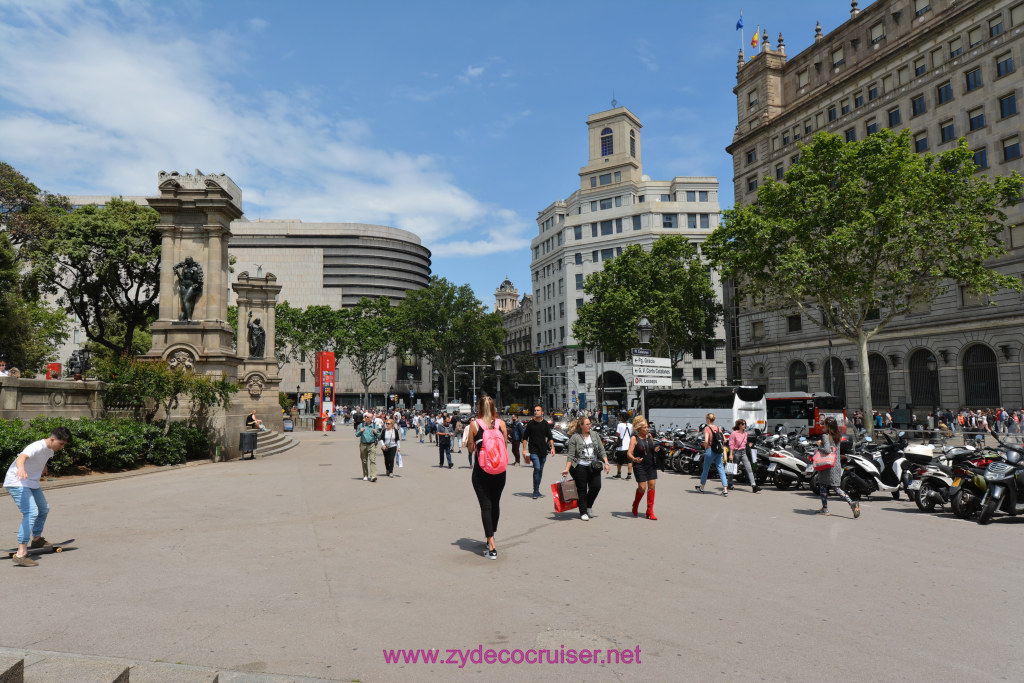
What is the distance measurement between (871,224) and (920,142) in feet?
60.4

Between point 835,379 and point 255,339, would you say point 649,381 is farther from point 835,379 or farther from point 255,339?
point 835,379

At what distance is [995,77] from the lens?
111 feet

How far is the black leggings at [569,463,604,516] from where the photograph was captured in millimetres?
10188

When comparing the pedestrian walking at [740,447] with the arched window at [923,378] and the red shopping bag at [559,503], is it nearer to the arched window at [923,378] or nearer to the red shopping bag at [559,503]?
the red shopping bag at [559,503]

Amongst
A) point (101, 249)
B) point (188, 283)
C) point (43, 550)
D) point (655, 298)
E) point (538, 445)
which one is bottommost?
point (43, 550)

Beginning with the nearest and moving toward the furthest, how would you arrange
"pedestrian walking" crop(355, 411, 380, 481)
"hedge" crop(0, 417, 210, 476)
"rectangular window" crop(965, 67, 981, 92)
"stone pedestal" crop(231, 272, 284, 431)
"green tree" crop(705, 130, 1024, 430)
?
"hedge" crop(0, 417, 210, 476) → "pedestrian walking" crop(355, 411, 380, 481) → "green tree" crop(705, 130, 1024, 430) → "rectangular window" crop(965, 67, 981, 92) → "stone pedestal" crop(231, 272, 284, 431)

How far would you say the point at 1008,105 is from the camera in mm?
33469

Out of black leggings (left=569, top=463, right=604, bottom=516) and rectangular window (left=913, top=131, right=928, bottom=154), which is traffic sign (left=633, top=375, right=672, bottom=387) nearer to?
black leggings (left=569, top=463, right=604, bottom=516)

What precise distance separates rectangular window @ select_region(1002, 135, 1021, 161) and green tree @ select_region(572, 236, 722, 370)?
19.6m

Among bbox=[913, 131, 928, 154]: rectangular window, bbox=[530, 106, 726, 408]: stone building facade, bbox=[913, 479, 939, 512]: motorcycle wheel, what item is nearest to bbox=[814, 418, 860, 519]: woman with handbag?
bbox=[913, 479, 939, 512]: motorcycle wheel

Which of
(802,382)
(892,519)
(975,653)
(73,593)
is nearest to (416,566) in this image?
(73,593)

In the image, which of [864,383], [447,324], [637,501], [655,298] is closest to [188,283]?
[637,501]

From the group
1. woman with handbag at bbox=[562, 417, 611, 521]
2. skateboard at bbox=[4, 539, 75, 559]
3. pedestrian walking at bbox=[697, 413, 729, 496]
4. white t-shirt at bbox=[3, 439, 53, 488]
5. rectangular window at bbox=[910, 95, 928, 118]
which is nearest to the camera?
white t-shirt at bbox=[3, 439, 53, 488]

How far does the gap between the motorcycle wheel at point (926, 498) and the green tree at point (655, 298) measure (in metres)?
36.2
